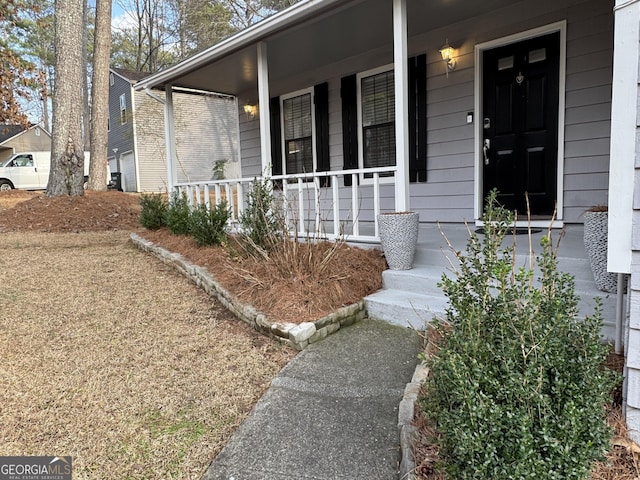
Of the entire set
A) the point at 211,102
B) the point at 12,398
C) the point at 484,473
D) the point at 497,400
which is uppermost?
the point at 211,102

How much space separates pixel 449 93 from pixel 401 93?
166cm

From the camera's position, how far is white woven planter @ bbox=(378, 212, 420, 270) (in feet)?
11.1

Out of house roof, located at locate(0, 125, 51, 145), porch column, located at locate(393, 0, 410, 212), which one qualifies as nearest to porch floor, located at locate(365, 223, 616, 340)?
porch column, located at locate(393, 0, 410, 212)

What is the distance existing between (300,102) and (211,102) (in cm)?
1421

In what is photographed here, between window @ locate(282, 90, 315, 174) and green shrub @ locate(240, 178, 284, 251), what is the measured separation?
2.40 m

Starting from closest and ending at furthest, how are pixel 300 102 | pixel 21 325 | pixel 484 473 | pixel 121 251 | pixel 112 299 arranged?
pixel 484 473 → pixel 21 325 → pixel 112 299 → pixel 121 251 → pixel 300 102

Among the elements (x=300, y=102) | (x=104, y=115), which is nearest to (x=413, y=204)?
(x=300, y=102)

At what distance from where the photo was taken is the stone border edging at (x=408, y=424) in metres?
1.63

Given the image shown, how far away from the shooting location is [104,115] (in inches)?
430

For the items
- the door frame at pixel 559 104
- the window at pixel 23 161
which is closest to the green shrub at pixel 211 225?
the door frame at pixel 559 104

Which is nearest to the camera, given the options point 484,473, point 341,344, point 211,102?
point 484,473

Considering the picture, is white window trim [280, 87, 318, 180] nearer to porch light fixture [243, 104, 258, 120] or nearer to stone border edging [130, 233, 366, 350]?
porch light fixture [243, 104, 258, 120]

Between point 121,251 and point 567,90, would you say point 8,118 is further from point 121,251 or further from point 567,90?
point 567,90

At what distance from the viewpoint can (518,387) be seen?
136 centimetres
